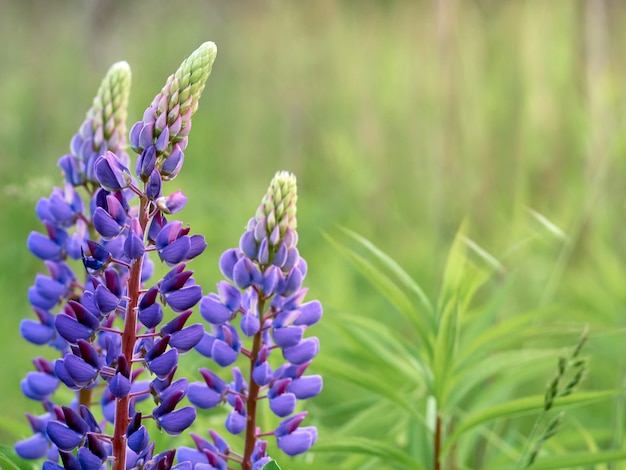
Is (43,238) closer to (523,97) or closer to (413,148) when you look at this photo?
(523,97)

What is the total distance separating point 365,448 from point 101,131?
23.9 inches

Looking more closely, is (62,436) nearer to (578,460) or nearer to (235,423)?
(235,423)

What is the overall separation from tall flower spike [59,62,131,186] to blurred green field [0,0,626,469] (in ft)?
0.97

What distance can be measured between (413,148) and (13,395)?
9.26 feet

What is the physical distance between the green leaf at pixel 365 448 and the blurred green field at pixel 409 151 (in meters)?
0.36

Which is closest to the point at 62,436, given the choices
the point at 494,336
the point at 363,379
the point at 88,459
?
the point at 88,459

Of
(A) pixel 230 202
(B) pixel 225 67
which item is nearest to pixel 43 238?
(A) pixel 230 202

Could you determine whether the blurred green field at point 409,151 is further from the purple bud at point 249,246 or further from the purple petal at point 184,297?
the purple petal at point 184,297

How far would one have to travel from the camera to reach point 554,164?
421 centimetres

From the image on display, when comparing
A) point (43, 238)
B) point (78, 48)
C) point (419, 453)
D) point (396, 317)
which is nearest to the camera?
point (43, 238)

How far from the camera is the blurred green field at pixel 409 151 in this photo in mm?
3010

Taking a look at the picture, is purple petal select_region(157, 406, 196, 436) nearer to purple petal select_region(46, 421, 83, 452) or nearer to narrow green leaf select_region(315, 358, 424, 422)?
purple petal select_region(46, 421, 83, 452)

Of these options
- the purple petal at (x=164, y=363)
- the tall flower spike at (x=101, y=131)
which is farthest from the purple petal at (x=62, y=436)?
the tall flower spike at (x=101, y=131)

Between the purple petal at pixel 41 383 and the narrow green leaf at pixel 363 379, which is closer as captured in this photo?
the purple petal at pixel 41 383
